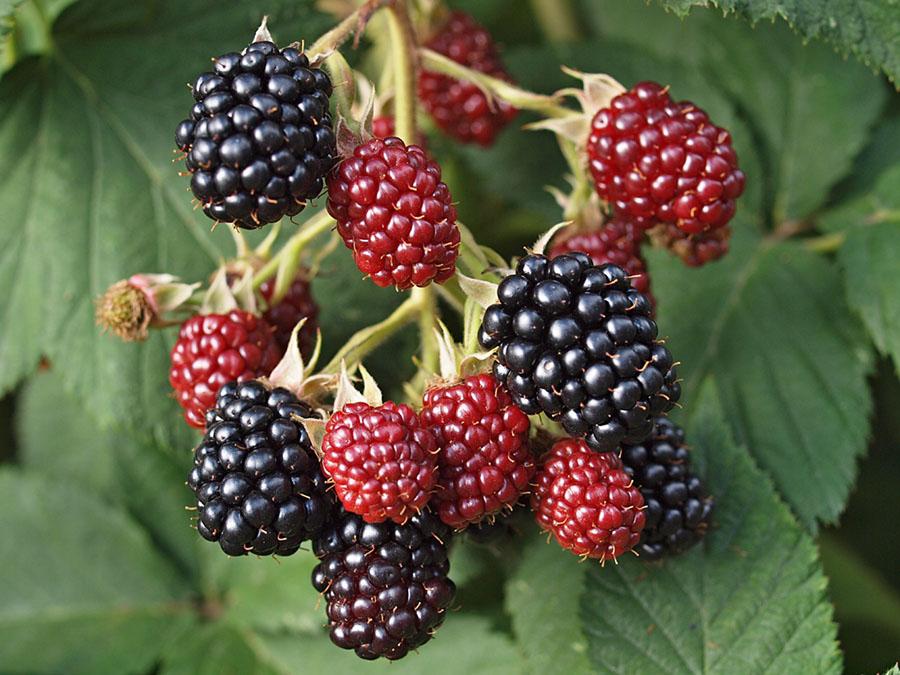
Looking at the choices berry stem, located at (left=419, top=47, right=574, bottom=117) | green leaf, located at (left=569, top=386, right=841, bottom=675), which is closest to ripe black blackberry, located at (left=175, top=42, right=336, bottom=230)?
berry stem, located at (left=419, top=47, right=574, bottom=117)

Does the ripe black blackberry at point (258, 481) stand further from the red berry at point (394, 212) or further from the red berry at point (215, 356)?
the red berry at point (394, 212)

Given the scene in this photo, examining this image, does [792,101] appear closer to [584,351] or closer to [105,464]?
[584,351]

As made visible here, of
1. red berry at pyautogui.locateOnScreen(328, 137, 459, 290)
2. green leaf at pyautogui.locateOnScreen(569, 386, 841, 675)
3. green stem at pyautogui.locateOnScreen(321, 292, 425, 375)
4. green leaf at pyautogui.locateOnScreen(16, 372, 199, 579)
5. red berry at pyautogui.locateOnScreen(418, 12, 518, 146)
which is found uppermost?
red berry at pyautogui.locateOnScreen(328, 137, 459, 290)

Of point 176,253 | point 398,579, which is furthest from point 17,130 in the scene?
point 398,579

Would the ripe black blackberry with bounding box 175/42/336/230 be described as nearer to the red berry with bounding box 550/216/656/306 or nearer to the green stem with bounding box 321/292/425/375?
the green stem with bounding box 321/292/425/375

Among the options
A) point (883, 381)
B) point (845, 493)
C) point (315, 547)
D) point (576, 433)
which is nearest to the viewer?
point (576, 433)

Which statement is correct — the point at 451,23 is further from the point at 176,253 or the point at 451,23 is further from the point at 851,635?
the point at 851,635

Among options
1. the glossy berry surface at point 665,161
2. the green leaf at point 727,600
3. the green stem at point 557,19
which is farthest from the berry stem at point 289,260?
the green stem at point 557,19
